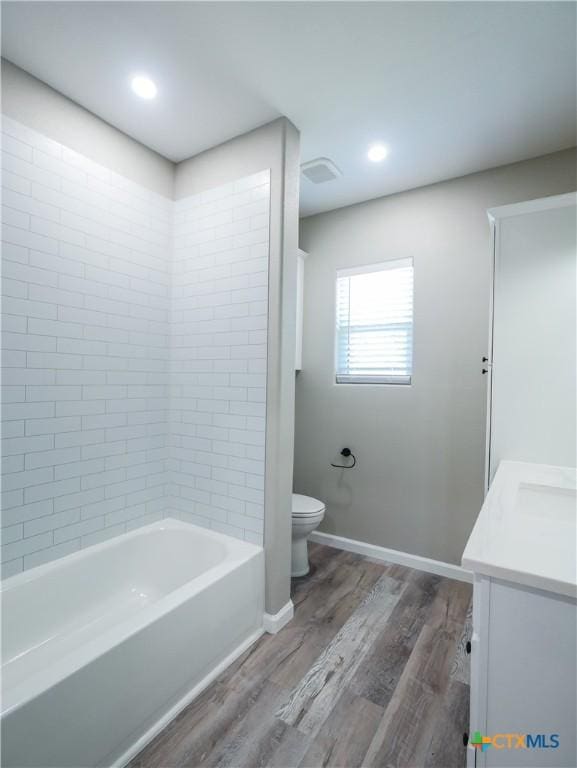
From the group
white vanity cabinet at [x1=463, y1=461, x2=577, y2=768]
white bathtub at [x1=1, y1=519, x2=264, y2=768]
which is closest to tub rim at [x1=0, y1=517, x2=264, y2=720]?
white bathtub at [x1=1, y1=519, x2=264, y2=768]

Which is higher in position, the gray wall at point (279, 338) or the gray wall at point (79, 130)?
the gray wall at point (79, 130)

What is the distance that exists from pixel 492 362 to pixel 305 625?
5.93ft

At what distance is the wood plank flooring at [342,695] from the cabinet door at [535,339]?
978mm

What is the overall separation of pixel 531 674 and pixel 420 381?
195 centimetres

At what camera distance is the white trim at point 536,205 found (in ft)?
6.37

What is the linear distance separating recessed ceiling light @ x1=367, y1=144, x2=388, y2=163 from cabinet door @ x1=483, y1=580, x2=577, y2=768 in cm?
234

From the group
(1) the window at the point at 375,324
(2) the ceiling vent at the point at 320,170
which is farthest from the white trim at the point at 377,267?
(2) the ceiling vent at the point at 320,170

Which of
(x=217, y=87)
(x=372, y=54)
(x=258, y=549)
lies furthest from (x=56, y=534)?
(x=372, y=54)

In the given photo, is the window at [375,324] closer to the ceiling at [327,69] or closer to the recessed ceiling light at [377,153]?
the recessed ceiling light at [377,153]

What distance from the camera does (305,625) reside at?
6.99 feet

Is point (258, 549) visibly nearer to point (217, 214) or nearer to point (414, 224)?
point (217, 214)

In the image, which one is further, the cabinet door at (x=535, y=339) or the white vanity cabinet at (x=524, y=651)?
the cabinet door at (x=535, y=339)

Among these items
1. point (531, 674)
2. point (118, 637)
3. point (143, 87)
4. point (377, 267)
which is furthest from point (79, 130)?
point (531, 674)

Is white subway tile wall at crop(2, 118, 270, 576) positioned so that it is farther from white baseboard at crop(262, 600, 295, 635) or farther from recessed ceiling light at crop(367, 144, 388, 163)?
recessed ceiling light at crop(367, 144, 388, 163)
